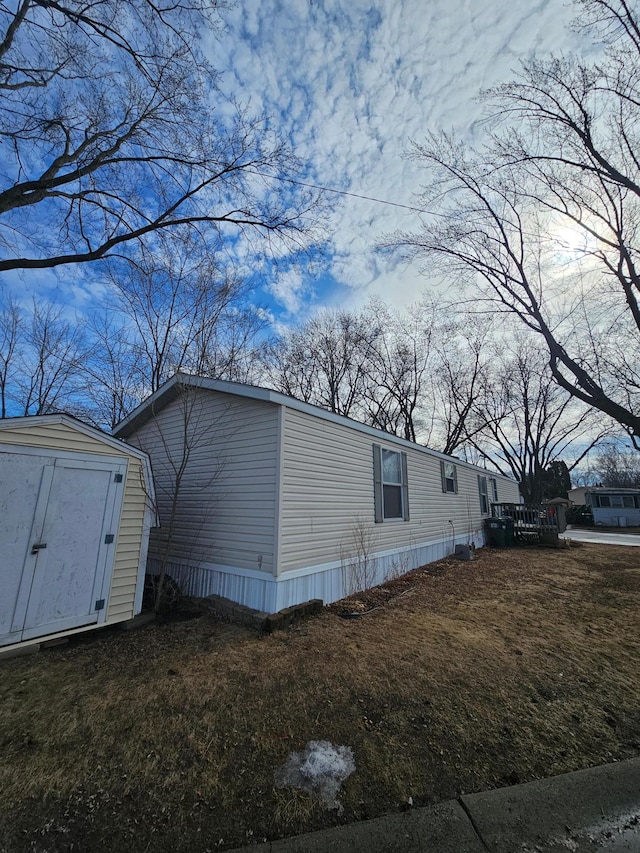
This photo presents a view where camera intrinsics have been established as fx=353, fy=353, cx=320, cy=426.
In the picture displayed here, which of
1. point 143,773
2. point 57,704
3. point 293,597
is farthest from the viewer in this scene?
point 293,597

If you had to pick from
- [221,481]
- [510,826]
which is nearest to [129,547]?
[221,481]

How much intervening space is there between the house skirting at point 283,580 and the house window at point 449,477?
3.95m

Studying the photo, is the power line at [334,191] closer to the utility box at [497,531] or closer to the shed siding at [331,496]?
the shed siding at [331,496]

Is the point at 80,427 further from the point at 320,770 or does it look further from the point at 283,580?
the point at 320,770

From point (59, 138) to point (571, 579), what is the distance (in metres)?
13.9

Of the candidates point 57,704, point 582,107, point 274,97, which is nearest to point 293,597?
point 57,704

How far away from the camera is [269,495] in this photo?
17.3ft

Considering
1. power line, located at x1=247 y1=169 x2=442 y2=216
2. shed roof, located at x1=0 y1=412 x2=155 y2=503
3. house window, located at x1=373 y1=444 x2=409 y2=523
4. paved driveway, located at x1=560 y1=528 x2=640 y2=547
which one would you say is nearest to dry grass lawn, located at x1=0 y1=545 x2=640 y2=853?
shed roof, located at x1=0 y1=412 x2=155 y2=503

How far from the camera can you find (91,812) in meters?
2.01

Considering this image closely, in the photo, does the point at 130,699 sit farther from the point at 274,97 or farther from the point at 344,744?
the point at 274,97

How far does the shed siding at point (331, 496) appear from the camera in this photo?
537cm

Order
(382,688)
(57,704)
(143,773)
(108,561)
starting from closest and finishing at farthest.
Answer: (143,773) < (57,704) < (382,688) < (108,561)

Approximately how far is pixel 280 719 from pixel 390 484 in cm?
568

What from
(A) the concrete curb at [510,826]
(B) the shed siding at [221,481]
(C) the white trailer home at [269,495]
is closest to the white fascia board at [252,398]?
(C) the white trailer home at [269,495]
